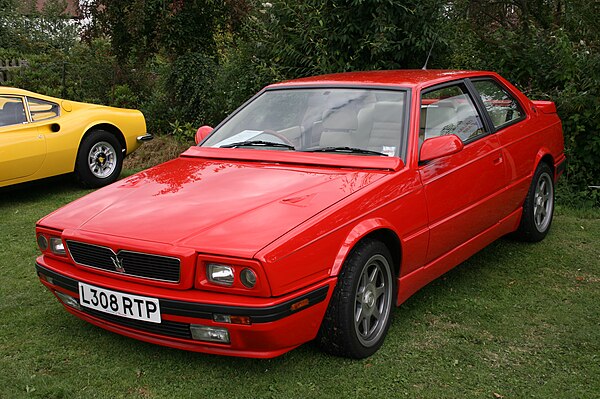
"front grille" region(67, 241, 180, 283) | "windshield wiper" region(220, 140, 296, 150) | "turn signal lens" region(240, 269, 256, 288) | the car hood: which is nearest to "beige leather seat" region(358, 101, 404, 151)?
the car hood

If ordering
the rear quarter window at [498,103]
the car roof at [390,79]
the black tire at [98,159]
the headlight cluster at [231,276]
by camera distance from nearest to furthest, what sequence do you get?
1. the headlight cluster at [231,276]
2. the car roof at [390,79]
3. the rear quarter window at [498,103]
4. the black tire at [98,159]

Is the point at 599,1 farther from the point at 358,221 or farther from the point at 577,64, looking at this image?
the point at 358,221

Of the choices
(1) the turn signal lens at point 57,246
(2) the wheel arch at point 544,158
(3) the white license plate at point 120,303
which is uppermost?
(1) the turn signal lens at point 57,246

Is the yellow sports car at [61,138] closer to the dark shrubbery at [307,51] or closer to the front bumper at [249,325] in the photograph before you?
the dark shrubbery at [307,51]

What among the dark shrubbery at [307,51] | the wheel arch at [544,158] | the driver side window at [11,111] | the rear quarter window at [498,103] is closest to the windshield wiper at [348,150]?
the rear quarter window at [498,103]

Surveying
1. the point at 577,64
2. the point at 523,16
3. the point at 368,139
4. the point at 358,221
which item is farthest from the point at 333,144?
the point at 523,16

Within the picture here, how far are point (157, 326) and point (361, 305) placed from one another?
3.42ft

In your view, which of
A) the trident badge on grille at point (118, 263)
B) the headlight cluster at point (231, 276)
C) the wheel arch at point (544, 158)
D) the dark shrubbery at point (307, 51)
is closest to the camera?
the headlight cluster at point (231, 276)

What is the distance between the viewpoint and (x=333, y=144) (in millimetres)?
4004

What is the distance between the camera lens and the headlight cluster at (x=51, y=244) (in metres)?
3.54

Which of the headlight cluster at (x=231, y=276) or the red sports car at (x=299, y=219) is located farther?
the red sports car at (x=299, y=219)

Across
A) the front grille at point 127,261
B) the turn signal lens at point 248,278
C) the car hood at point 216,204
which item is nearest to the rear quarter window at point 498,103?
the car hood at point 216,204

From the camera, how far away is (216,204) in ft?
11.1

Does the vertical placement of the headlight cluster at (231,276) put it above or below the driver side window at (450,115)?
below
